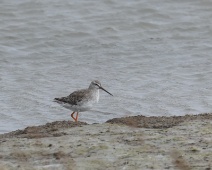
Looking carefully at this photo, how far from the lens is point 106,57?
54.4 feet

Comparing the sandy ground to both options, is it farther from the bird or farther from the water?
the water

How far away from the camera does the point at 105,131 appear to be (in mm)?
8258

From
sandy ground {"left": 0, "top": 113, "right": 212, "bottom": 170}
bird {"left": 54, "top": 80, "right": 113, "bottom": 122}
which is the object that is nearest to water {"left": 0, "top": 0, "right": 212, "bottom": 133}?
bird {"left": 54, "top": 80, "right": 113, "bottom": 122}

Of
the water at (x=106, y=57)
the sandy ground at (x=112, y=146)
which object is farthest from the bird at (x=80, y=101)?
the sandy ground at (x=112, y=146)

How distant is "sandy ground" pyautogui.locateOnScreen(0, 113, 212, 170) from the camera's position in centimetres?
672

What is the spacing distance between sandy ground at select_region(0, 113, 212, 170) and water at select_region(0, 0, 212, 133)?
3271 millimetres

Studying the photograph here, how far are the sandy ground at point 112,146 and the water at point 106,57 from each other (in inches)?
129

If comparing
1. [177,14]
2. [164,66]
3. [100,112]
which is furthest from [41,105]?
[177,14]

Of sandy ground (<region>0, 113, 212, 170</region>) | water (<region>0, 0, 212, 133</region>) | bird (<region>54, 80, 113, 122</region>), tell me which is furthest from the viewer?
water (<region>0, 0, 212, 133</region>)

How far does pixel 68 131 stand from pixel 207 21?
12.4 m

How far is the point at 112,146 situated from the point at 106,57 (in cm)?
928

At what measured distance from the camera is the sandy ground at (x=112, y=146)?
6719 mm

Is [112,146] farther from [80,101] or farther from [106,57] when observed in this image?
[106,57]

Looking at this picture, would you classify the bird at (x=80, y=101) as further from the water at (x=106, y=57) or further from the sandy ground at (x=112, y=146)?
the sandy ground at (x=112, y=146)
